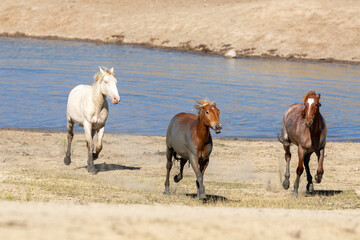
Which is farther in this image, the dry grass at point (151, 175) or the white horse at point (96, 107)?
the white horse at point (96, 107)

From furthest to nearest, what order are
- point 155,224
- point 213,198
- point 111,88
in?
1. point 111,88
2. point 213,198
3. point 155,224

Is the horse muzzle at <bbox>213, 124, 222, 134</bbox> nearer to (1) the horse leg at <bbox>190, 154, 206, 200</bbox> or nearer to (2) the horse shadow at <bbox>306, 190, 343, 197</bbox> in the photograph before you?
(1) the horse leg at <bbox>190, 154, 206, 200</bbox>

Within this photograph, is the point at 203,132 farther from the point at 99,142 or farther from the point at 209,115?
the point at 99,142

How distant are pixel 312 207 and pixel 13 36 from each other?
171 ft

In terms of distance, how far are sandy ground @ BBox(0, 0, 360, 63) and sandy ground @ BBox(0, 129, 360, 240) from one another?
29.4 metres

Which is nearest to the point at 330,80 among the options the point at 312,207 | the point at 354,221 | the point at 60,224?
the point at 312,207

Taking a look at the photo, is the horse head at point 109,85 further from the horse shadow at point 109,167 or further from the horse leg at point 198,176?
the horse leg at point 198,176

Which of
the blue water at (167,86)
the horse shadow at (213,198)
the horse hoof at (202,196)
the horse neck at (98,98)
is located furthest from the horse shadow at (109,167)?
the blue water at (167,86)

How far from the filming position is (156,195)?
41.5ft

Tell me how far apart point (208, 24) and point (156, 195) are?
4422 centimetres

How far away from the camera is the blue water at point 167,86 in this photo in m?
26.1

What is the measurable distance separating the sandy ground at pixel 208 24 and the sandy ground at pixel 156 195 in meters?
29.4

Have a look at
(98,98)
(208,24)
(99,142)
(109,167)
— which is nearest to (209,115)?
(98,98)

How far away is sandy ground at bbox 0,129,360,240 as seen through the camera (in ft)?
24.8
